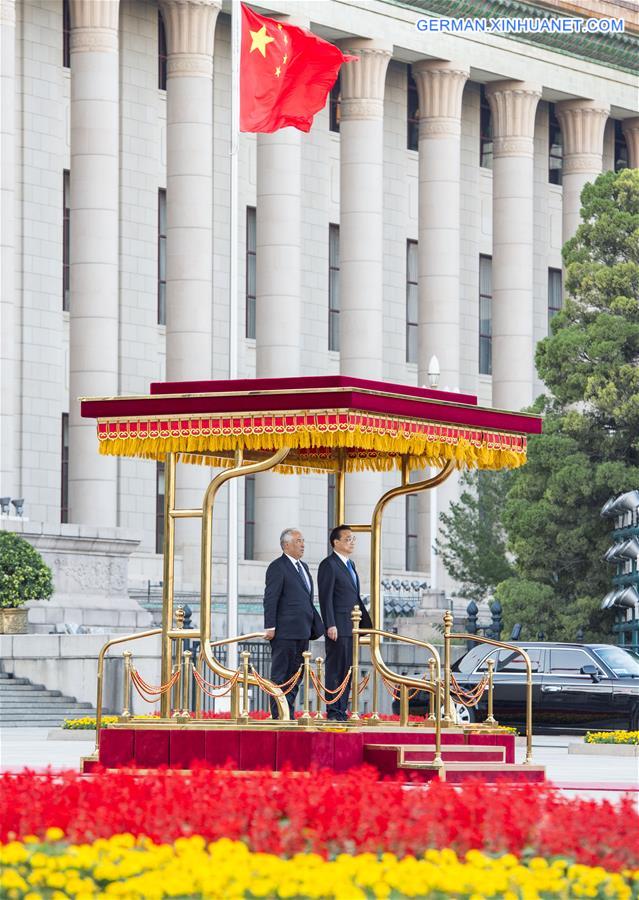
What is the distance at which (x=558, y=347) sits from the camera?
3956cm

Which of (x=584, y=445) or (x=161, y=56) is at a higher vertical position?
(x=161, y=56)

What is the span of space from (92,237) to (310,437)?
3326 centimetres

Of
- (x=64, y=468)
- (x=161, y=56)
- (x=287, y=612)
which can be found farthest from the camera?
(x=161, y=56)

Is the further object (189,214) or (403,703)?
(189,214)

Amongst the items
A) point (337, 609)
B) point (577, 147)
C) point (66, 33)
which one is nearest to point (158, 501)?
point (66, 33)

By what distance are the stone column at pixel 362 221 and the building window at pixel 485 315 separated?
26.2ft

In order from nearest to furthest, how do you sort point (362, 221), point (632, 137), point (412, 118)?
point (362, 221) < point (412, 118) < point (632, 137)

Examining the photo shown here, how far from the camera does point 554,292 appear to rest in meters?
66.0

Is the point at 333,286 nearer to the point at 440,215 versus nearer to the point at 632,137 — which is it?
the point at 440,215

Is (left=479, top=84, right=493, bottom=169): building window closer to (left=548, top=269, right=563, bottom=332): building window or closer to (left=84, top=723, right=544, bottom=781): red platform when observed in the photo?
(left=548, top=269, right=563, bottom=332): building window

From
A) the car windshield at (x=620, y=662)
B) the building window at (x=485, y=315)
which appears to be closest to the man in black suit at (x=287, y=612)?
the car windshield at (x=620, y=662)

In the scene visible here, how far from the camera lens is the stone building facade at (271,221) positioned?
163 ft

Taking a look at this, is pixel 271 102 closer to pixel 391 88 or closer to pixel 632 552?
pixel 632 552

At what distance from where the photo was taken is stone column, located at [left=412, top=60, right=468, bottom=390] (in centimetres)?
5731
